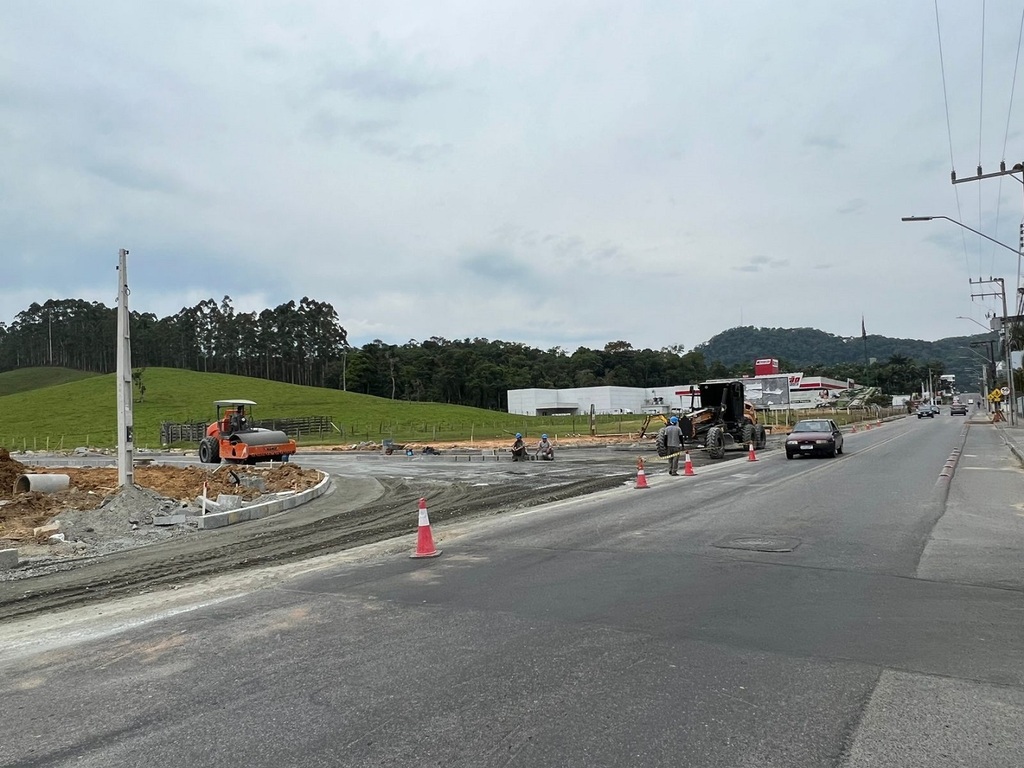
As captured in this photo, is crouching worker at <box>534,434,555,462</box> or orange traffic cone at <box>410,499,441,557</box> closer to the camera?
orange traffic cone at <box>410,499,441,557</box>

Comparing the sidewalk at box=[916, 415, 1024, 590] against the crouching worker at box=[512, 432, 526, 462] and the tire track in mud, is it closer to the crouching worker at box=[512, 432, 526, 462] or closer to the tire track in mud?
the tire track in mud

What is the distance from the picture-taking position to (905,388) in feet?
559

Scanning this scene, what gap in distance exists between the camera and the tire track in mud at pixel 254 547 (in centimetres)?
818

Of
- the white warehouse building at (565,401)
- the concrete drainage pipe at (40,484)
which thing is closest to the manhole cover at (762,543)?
the concrete drainage pipe at (40,484)

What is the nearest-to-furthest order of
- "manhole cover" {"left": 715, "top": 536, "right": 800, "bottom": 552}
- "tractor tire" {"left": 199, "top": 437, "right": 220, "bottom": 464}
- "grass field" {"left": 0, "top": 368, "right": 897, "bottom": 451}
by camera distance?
1. "manhole cover" {"left": 715, "top": 536, "right": 800, "bottom": 552}
2. "tractor tire" {"left": 199, "top": 437, "right": 220, "bottom": 464}
3. "grass field" {"left": 0, "top": 368, "right": 897, "bottom": 451}

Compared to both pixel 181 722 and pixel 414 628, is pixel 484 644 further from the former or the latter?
pixel 181 722

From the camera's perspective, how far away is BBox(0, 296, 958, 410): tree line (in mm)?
141625

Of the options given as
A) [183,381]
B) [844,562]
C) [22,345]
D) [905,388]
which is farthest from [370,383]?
[844,562]

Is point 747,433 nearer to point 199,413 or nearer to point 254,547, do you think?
point 254,547

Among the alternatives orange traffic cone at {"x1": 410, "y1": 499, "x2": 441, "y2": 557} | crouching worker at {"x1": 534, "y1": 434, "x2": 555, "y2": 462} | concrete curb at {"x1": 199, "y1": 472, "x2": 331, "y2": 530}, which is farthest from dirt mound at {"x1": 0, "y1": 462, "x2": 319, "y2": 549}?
crouching worker at {"x1": 534, "y1": 434, "x2": 555, "y2": 462}

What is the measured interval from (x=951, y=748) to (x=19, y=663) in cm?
631

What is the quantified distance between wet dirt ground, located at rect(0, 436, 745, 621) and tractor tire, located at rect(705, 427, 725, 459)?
0.77 m

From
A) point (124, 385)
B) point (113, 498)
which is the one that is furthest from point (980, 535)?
point (124, 385)

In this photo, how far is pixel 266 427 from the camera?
6166cm
